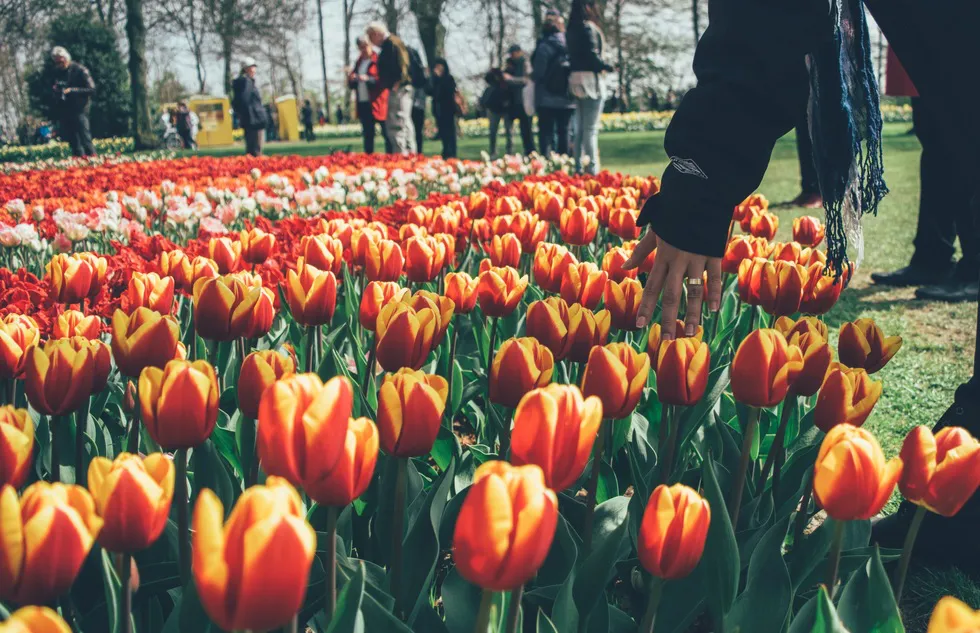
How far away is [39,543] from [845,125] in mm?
1713

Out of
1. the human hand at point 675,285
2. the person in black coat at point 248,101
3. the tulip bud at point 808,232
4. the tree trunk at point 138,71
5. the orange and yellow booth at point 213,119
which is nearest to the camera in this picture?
the human hand at point 675,285

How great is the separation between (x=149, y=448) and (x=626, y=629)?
3.32 feet

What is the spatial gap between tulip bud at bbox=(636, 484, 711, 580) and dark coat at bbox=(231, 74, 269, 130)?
13675 mm

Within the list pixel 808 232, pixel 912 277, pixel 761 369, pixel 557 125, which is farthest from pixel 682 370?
pixel 557 125

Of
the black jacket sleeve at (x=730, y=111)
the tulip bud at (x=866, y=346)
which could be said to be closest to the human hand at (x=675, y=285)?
the black jacket sleeve at (x=730, y=111)

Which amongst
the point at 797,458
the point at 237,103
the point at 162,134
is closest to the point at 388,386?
the point at 797,458

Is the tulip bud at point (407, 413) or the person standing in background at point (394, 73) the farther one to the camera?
the person standing in background at point (394, 73)

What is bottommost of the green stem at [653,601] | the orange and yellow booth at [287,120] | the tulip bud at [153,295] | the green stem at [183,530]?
the green stem at [653,601]

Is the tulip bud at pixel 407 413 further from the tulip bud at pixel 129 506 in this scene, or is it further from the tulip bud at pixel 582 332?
the tulip bud at pixel 582 332

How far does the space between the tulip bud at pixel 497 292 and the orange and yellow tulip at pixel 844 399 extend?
792 millimetres

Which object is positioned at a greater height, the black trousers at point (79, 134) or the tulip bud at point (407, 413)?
the black trousers at point (79, 134)

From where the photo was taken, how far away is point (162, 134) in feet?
104

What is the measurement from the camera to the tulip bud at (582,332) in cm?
161

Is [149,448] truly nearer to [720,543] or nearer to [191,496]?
[191,496]
